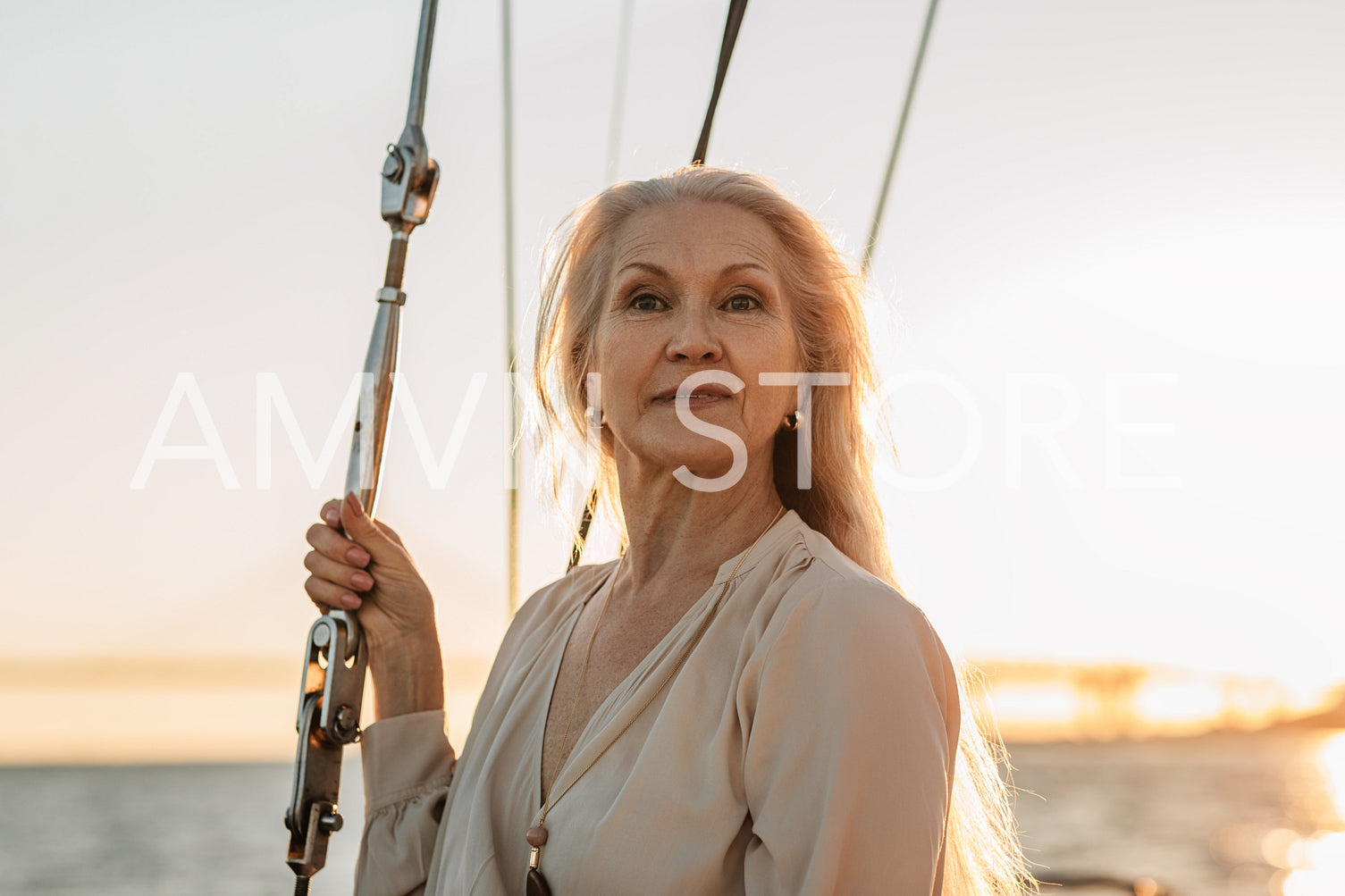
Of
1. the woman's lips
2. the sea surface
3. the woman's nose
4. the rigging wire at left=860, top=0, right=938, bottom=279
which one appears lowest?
the sea surface

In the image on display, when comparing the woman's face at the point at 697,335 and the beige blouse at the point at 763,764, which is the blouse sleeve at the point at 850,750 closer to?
the beige blouse at the point at 763,764

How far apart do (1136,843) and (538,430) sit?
99.1 ft

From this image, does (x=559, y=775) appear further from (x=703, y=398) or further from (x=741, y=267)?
(x=741, y=267)

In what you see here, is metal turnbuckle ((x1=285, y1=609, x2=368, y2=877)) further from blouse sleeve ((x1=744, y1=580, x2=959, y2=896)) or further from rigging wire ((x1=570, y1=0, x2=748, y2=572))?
blouse sleeve ((x1=744, y1=580, x2=959, y2=896))

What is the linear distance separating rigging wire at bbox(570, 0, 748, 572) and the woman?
4.1 inches

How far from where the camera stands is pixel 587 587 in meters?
2.33

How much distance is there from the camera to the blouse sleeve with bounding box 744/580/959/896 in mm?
1383

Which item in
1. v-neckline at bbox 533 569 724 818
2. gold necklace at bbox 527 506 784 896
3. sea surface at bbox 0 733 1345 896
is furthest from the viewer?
sea surface at bbox 0 733 1345 896

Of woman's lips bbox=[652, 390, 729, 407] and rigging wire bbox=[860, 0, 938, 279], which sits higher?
rigging wire bbox=[860, 0, 938, 279]

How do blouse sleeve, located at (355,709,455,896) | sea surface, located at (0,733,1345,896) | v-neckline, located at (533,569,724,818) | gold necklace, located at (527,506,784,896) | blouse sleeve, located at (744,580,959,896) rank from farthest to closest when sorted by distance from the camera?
1. sea surface, located at (0,733,1345,896)
2. blouse sleeve, located at (355,709,455,896)
3. v-neckline, located at (533,569,724,818)
4. gold necklace, located at (527,506,784,896)
5. blouse sleeve, located at (744,580,959,896)

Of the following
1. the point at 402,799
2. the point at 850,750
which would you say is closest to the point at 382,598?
the point at 402,799

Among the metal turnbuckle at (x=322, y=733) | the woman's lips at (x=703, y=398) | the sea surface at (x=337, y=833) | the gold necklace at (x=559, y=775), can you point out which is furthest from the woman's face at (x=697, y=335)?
the sea surface at (x=337, y=833)

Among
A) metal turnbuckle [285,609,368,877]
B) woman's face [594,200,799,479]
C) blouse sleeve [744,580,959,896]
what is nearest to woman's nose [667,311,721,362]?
woman's face [594,200,799,479]

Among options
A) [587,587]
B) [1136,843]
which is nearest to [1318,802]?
[1136,843]
